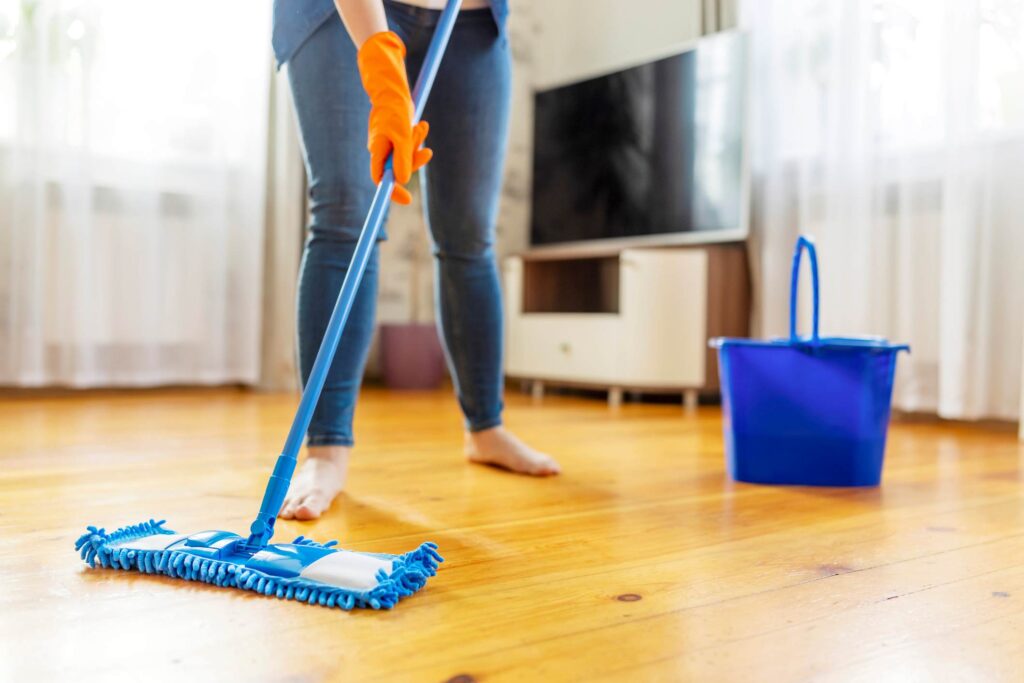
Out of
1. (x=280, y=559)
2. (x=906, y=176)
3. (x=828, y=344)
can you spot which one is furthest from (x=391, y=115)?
(x=906, y=176)

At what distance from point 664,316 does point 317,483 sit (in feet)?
5.73

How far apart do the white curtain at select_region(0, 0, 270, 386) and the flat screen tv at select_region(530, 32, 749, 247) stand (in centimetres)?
104

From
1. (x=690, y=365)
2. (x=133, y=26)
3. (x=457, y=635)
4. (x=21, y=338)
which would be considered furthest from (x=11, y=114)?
(x=457, y=635)

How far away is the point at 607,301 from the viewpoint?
3268mm

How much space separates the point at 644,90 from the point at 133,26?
1500 mm

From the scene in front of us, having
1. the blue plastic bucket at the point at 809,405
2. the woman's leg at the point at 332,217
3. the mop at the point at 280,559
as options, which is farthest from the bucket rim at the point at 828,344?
the mop at the point at 280,559

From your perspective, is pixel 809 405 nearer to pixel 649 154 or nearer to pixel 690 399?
pixel 690 399

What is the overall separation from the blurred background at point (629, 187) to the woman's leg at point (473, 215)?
1263 millimetres

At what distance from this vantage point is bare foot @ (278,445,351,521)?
43.6 inches

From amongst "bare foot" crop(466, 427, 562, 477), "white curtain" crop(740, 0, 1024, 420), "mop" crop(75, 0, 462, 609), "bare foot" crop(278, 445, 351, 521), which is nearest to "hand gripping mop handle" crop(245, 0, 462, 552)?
"mop" crop(75, 0, 462, 609)

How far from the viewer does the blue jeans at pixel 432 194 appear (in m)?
1.23

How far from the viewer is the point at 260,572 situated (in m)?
0.81

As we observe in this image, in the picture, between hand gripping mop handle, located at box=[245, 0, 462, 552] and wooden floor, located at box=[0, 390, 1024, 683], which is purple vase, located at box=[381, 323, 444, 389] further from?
hand gripping mop handle, located at box=[245, 0, 462, 552]

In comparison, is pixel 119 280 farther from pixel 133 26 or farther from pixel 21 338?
pixel 133 26
